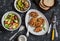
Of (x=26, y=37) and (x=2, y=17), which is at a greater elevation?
(x=2, y=17)

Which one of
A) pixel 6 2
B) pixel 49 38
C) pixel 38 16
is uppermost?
pixel 6 2

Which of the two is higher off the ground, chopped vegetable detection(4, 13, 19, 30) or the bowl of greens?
the bowl of greens

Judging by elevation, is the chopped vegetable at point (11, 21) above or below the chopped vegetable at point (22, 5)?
below

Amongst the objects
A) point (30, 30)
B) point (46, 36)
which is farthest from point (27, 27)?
point (46, 36)

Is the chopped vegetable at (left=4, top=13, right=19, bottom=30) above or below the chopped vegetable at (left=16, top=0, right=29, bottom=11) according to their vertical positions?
below

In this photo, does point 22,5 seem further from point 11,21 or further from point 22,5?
point 11,21

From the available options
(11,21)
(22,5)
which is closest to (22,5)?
(22,5)

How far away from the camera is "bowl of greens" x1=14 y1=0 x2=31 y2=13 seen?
1588 mm

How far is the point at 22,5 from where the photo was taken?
63.5 inches

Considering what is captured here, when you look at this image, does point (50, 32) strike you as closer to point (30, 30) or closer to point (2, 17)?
point (30, 30)

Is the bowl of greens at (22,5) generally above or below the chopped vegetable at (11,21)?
above

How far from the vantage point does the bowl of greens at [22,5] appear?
1.59 meters

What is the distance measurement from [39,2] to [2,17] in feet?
0.92

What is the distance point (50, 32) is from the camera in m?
1.58
